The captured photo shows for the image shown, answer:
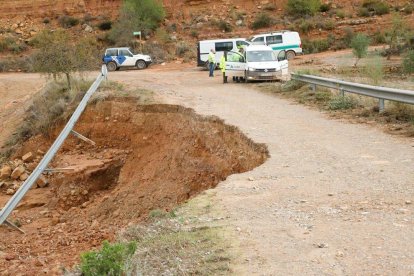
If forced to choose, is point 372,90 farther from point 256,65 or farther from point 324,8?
point 324,8

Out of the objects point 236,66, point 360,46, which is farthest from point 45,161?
point 360,46

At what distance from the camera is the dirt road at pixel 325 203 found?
219 inches

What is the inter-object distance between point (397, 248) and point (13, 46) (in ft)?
168

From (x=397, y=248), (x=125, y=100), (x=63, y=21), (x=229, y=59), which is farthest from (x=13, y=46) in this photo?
(x=397, y=248)

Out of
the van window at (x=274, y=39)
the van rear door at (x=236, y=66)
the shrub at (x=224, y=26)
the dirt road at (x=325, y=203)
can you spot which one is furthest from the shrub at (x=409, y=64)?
the shrub at (x=224, y=26)

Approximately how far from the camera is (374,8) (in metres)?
54.0

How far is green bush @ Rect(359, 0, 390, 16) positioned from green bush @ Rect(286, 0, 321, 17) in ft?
13.8

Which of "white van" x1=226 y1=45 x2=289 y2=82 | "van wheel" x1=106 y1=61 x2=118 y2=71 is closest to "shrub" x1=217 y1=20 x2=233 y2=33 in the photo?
"van wheel" x1=106 y1=61 x2=118 y2=71

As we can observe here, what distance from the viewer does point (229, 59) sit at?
27906mm

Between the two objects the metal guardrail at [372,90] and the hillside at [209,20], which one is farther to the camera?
the hillside at [209,20]

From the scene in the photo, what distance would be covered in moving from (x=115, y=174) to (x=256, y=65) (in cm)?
1161

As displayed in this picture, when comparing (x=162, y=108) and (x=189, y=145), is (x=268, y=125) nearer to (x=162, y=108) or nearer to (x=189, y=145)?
(x=189, y=145)

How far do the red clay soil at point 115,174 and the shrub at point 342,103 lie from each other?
3.52 metres

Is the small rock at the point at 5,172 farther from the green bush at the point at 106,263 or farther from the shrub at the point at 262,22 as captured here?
the shrub at the point at 262,22
